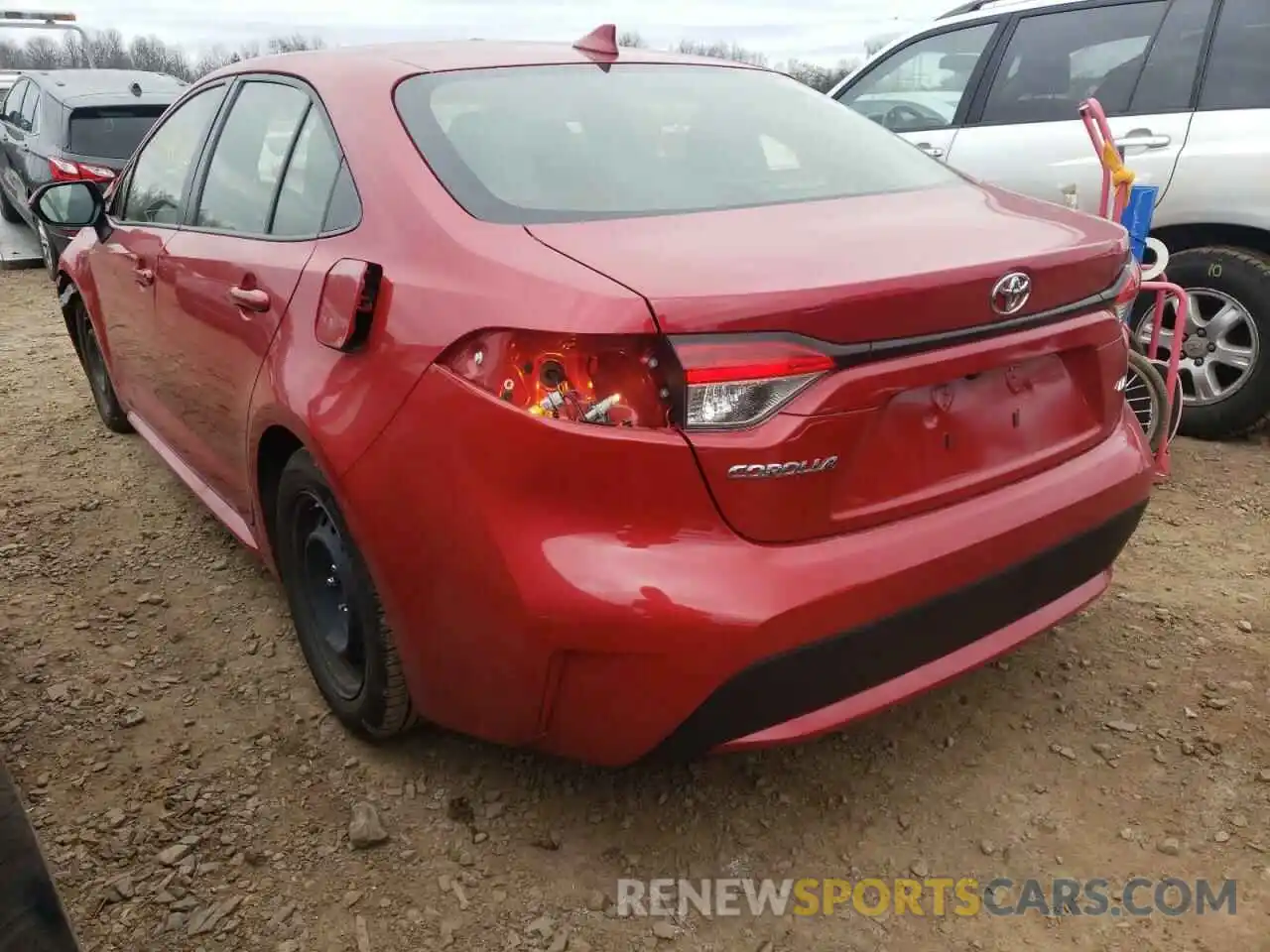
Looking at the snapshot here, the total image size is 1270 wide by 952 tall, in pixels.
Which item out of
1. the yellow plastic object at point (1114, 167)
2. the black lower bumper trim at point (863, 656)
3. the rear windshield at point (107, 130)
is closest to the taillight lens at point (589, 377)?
the black lower bumper trim at point (863, 656)

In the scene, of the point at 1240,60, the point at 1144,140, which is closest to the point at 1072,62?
the point at 1144,140

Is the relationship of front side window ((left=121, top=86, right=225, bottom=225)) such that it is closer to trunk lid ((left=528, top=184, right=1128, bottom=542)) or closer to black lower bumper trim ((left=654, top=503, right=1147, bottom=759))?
trunk lid ((left=528, top=184, right=1128, bottom=542))

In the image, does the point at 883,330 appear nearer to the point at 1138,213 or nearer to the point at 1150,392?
the point at 1150,392

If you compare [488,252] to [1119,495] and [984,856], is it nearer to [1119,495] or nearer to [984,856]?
[1119,495]

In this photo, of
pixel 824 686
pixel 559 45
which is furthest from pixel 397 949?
pixel 559 45

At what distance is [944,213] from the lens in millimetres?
2084

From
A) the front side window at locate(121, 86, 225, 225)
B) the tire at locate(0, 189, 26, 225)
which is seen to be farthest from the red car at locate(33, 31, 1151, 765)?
the tire at locate(0, 189, 26, 225)

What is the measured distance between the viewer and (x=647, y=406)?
1.63 metres

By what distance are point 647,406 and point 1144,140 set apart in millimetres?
3463

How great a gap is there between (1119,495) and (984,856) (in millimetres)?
796

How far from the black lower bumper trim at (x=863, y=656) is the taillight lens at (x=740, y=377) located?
0.41 metres

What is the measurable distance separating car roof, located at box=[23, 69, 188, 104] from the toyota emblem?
7.32 meters

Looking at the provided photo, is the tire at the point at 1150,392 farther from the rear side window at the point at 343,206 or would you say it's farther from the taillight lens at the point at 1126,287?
the rear side window at the point at 343,206

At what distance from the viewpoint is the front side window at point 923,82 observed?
191 inches
